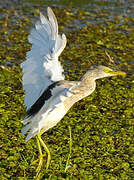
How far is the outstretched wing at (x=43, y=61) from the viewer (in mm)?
4320

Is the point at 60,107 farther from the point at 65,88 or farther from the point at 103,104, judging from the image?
the point at 103,104

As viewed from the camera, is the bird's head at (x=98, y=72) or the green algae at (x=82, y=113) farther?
the green algae at (x=82, y=113)

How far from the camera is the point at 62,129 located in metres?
5.26

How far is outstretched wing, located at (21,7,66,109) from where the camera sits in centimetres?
432

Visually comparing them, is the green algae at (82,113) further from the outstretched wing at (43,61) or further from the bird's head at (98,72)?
the bird's head at (98,72)

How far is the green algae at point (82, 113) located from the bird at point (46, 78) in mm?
346

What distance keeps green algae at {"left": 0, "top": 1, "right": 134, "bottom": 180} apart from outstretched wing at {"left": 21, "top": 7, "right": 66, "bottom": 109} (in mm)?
694

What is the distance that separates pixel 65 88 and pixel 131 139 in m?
1.66

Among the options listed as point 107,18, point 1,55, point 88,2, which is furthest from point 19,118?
point 88,2

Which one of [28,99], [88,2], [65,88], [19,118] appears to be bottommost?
[88,2]

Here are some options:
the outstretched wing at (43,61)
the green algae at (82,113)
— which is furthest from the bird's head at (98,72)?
the green algae at (82,113)

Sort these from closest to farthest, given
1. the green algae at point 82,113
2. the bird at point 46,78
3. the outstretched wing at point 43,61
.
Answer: the bird at point 46,78, the outstretched wing at point 43,61, the green algae at point 82,113

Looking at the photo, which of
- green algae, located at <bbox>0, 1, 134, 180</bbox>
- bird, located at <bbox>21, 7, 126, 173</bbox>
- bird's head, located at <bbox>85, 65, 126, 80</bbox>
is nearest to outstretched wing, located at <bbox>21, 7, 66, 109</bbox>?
bird, located at <bbox>21, 7, 126, 173</bbox>

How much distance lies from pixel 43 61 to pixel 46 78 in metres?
0.18
